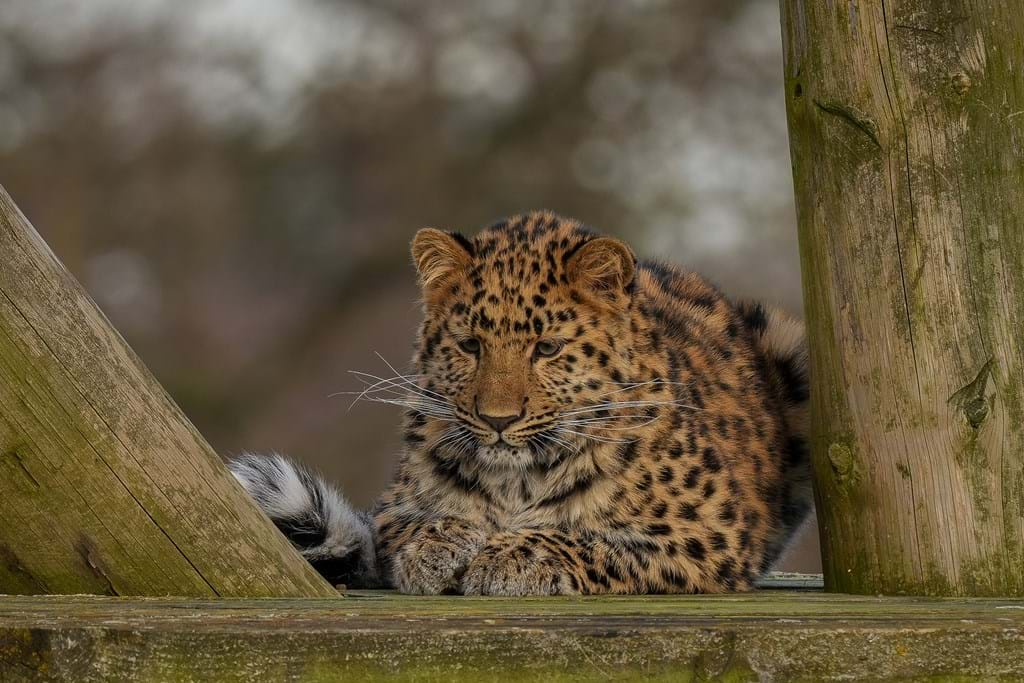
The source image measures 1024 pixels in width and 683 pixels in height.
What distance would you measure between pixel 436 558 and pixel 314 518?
2.24 ft

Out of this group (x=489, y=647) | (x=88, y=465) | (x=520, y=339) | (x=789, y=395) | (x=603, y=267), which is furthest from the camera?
(x=789, y=395)

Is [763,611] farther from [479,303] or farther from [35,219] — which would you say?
[35,219]

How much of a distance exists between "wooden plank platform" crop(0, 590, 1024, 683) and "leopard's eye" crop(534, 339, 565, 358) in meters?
2.00

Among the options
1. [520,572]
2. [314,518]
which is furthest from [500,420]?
[314,518]

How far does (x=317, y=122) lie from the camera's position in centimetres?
2403

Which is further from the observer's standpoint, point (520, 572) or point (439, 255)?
point (439, 255)

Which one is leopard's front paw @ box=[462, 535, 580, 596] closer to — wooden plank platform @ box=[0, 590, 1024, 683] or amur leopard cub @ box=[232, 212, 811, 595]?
amur leopard cub @ box=[232, 212, 811, 595]

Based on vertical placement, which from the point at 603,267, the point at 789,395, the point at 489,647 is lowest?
the point at 489,647

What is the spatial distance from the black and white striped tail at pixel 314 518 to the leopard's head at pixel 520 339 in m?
0.53

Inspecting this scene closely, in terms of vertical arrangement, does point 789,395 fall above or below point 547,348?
above

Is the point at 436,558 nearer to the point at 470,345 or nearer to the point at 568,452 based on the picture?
the point at 568,452

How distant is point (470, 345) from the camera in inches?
236

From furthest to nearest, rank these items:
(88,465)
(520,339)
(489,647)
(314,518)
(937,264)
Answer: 1. (314,518)
2. (520,339)
3. (937,264)
4. (88,465)
5. (489,647)

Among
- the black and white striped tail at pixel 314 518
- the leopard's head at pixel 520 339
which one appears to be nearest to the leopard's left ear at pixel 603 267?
the leopard's head at pixel 520 339
